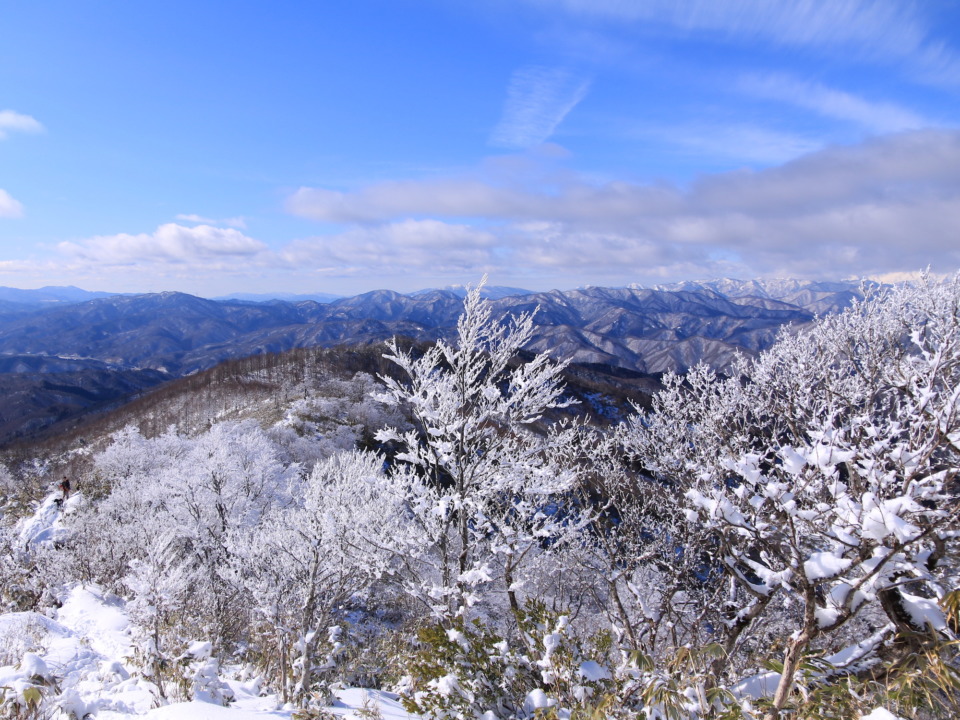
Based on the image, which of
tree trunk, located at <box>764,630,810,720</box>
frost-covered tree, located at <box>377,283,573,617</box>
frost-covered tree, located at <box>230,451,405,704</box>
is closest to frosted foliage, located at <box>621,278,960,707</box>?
tree trunk, located at <box>764,630,810,720</box>

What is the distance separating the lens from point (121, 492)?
32281 millimetres

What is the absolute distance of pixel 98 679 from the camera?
36.3 ft

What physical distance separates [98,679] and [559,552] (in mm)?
14386

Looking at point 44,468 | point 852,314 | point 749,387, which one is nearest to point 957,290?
point 852,314

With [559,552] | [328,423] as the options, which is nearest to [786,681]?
[559,552]

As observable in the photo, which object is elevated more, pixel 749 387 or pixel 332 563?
pixel 749 387

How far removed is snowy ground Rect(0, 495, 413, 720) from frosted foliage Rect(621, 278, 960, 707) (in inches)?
233

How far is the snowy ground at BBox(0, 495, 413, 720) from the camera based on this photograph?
24.3 ft

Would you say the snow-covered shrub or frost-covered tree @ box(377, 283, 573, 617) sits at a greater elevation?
frost-covered tree @ box(377, 283, 573, 617)

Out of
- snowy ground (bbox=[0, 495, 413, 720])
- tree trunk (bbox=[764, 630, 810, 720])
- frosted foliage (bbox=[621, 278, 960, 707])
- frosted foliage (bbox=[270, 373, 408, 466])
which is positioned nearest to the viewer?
tree trunk (bbox=[764, 630, 810, 720])

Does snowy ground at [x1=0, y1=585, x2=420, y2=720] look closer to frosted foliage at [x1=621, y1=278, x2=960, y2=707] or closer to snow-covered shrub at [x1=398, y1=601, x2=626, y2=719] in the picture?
snow-covered shrub at [x1=398, y1=601, x2=626, y2=719]

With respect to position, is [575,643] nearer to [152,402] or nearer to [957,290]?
[957,290]

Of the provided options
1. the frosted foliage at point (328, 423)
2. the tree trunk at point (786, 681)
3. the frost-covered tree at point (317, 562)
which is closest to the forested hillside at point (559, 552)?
the tree trunk at point (786, 681)

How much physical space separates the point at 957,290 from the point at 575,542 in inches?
584
